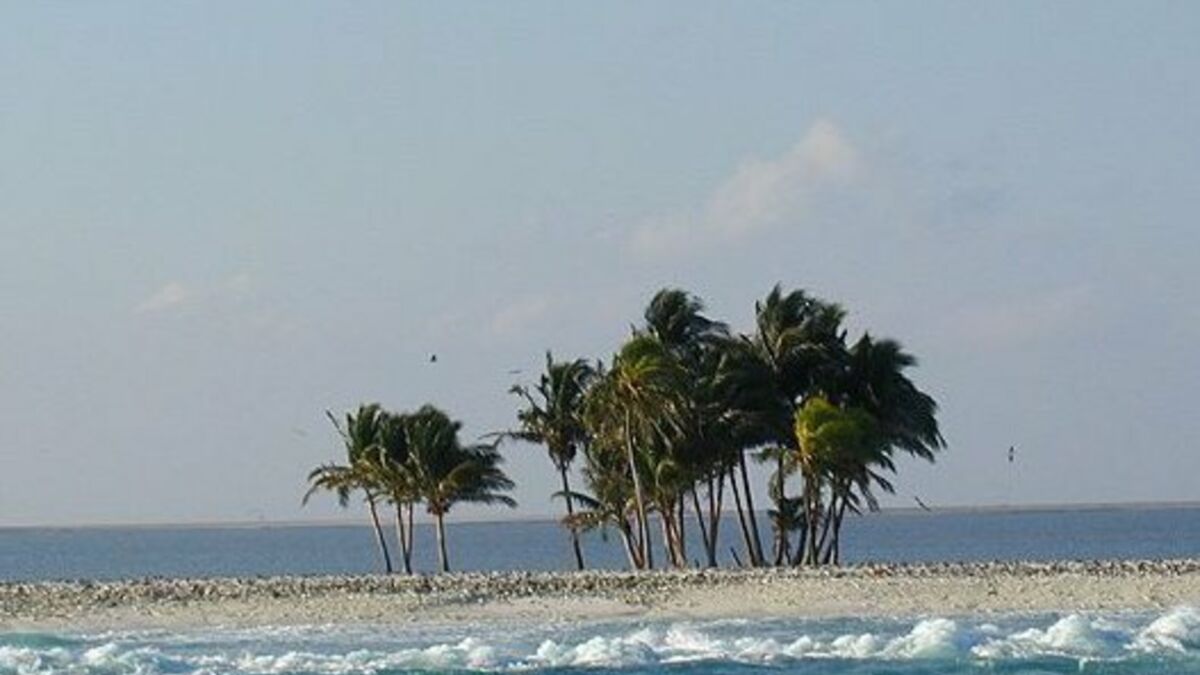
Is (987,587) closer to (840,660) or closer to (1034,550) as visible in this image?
(840,660)

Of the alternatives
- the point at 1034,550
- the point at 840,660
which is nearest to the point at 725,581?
the point at 840,660

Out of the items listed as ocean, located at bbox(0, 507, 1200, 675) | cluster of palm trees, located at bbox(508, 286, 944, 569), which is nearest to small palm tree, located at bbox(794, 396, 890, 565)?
cluster of palm trees, located at bbox(508, 286, 944, 569)

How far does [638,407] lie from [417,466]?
38.8 feet

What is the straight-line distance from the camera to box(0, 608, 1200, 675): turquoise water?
33500mm

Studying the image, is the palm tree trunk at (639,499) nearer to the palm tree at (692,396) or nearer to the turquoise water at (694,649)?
the palm tree at (692,396)

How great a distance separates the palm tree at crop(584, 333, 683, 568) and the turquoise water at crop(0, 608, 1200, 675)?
1815 centimetres

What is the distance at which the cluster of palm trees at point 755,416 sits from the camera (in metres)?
58.4

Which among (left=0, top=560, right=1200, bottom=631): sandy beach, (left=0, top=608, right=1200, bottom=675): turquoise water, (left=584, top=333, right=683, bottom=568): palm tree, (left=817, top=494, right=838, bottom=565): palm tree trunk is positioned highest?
(left=584, top=333, right=683, bottom=568): palm tree

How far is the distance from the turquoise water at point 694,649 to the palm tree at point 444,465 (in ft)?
91.7

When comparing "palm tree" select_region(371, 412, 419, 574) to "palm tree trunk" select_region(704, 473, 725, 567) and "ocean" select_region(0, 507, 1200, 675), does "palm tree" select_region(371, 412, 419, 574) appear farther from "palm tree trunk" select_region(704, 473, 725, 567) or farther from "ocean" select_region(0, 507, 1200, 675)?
"ocean" select_region(0, 507, 1200, 675)

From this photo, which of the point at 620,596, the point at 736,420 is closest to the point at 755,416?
the point at 736,420

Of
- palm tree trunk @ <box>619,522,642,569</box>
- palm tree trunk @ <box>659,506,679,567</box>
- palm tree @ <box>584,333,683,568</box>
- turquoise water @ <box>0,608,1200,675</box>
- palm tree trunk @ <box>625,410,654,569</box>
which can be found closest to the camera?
turquoise water @ <box>0,608,1200,675</box>

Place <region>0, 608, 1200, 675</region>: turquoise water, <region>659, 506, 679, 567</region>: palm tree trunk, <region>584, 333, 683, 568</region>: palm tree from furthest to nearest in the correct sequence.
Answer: <region>659, 506, 679, 567</region>: palm tree trunk, <region>584, 333, 683, 568</region>: palm tree, <region>0, 608, 1200, 675</region>: turquoise water

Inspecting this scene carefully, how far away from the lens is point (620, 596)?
149 feet
